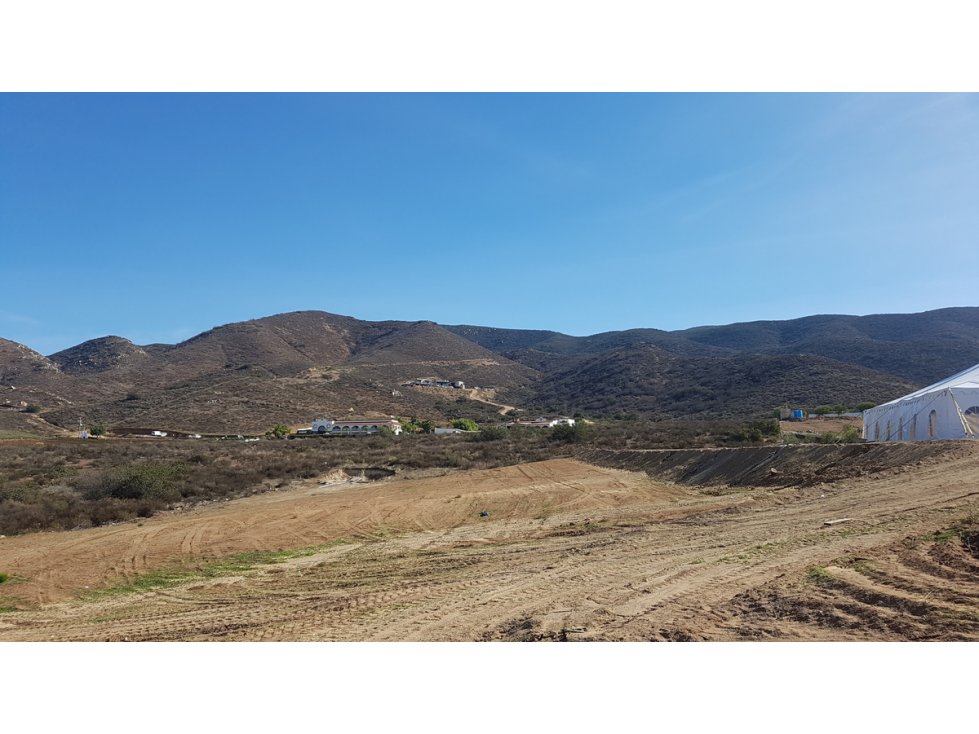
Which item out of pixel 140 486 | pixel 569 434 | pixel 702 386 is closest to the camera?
pixel 140 486

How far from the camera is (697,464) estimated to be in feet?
81.1

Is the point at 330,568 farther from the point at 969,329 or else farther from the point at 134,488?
the point at 969,329

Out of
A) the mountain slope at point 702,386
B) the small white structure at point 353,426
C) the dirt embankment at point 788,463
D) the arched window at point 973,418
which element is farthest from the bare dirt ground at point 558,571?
the mountain slope at point 702,386

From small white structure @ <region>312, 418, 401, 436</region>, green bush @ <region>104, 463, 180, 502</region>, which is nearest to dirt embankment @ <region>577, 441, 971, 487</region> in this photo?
green bush @ <region>104, 463, 180, 502</region>

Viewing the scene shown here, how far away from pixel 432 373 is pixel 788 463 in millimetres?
89856

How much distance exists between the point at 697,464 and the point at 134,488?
840 inches

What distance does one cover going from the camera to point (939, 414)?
20.8 metres

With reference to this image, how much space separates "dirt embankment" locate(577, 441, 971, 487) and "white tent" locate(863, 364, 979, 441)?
13.6 ft

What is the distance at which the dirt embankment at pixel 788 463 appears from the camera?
52.3ft

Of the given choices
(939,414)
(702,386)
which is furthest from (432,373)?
(939,414)

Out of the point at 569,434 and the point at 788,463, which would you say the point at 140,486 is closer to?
the point at 788,463

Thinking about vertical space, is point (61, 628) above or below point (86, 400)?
below

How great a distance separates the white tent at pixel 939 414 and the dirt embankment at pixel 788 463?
164 inches

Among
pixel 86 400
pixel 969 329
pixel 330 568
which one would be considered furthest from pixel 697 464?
pixel 969 329
